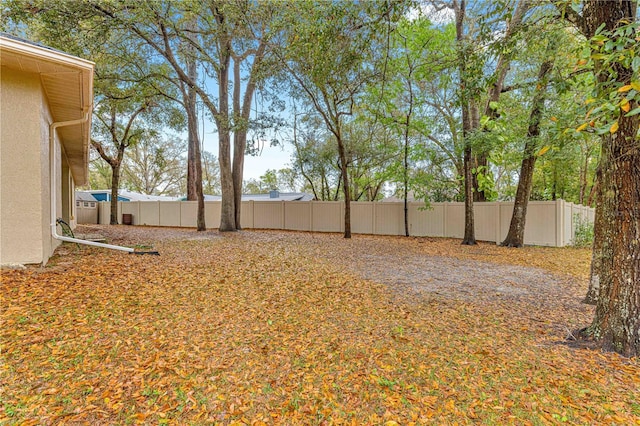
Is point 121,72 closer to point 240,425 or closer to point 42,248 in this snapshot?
point 42,248

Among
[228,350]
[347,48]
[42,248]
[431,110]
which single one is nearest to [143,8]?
[347,48]

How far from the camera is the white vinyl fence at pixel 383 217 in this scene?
32.1 ft

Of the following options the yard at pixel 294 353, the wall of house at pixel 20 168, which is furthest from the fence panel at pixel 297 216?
the wall of house at pixel 20 168

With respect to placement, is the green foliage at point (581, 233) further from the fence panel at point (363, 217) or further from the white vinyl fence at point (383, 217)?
the fence panel at point (363, 217)

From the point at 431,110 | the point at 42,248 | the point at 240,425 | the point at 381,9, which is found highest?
the point at 431,110

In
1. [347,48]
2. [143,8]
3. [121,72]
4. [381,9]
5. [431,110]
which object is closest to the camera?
[381,9]

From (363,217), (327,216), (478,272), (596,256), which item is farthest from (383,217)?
(596,256)

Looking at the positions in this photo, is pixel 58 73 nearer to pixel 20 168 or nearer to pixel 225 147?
pixel 20 168

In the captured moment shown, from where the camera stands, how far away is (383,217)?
Answer: 13.4 meters

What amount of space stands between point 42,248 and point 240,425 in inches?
169

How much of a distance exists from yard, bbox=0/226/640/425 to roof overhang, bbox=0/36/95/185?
2.65 meters

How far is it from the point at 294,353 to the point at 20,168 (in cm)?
439

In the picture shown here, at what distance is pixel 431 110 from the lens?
13.1 meters

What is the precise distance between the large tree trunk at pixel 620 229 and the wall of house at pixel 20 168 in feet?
20.7
